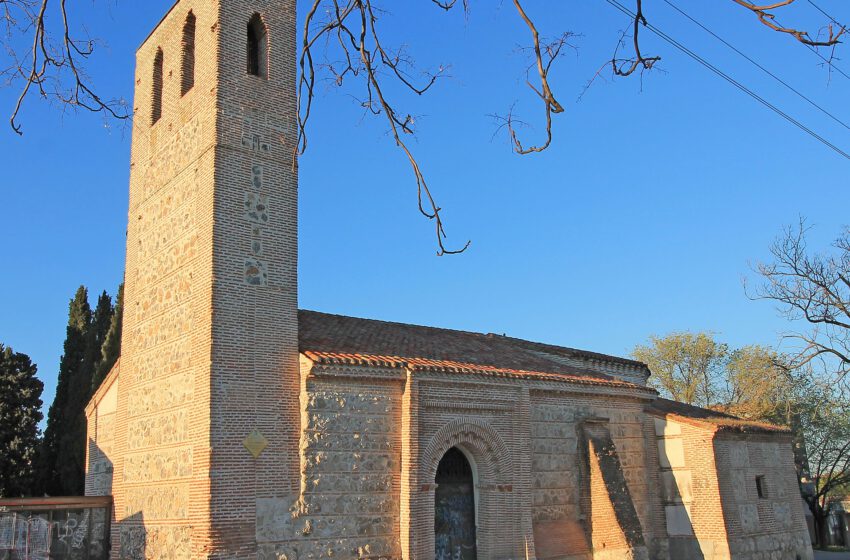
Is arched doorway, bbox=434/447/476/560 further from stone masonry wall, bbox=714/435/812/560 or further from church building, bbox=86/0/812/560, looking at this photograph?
stone masonry wall, bbox=714/435/812/560

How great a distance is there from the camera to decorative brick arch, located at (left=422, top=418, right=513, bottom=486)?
15.3 m

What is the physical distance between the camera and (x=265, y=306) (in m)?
14.0

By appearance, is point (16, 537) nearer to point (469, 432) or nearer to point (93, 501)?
point (93, 501)

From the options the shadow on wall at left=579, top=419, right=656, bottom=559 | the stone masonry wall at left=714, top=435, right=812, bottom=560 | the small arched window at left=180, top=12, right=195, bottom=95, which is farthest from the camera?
the stone masonry wall at left=714, top=435, right=812, bottom=560

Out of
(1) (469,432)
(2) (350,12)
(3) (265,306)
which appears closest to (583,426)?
(1) (469,432)

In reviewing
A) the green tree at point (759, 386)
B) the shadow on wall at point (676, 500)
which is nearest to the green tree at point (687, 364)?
the green tree at point (759, 386)

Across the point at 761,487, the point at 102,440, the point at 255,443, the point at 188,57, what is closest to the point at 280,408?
the point at 255,443

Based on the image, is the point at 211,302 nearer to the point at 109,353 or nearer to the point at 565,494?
the point at 565,494

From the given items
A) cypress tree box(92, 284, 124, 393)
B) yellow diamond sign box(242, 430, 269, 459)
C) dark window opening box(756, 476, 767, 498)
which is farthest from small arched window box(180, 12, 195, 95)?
dark window opening box(756, 476, 767, 498)

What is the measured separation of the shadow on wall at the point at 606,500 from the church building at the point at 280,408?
5 cm

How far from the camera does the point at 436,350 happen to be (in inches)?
683

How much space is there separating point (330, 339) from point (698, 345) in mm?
33266

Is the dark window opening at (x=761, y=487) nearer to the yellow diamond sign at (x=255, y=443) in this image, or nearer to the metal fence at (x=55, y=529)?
the yellow diamond sign at (x=255, y=443)

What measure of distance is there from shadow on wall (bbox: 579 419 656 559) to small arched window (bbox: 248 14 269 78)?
1065 centimetres
